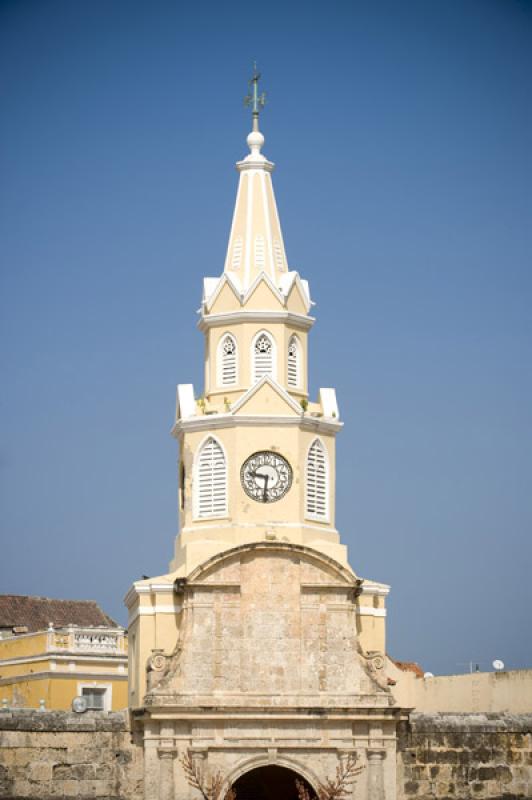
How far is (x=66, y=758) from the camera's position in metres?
54.6

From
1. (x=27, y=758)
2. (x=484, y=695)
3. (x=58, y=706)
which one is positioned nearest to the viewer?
(x=27, y=758)

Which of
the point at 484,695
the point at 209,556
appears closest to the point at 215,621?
the point at 209,556

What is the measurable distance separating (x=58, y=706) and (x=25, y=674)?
2.04 m

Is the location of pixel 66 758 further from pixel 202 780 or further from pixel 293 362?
pixel 293 362

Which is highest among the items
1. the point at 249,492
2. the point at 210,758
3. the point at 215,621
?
the point at 249,492

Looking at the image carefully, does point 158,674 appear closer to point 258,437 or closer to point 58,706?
point 258,437

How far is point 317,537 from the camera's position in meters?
57.5

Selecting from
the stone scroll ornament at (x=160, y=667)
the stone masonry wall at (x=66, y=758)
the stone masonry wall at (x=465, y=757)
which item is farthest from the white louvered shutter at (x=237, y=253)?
the stone masonry wall at (x=465, y=757)

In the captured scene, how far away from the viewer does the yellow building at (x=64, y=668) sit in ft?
232

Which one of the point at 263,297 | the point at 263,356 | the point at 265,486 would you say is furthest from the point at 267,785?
the point at 263,297

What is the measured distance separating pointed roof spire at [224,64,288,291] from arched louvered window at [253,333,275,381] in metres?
1.60

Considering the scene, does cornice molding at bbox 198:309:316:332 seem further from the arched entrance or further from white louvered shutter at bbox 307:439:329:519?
the arched entrance

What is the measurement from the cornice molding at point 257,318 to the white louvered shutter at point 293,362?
1.71 ft

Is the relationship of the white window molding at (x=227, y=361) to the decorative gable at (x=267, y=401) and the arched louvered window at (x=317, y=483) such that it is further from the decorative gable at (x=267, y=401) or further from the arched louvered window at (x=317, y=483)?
the arched louvered window at (x=317, y=483)
